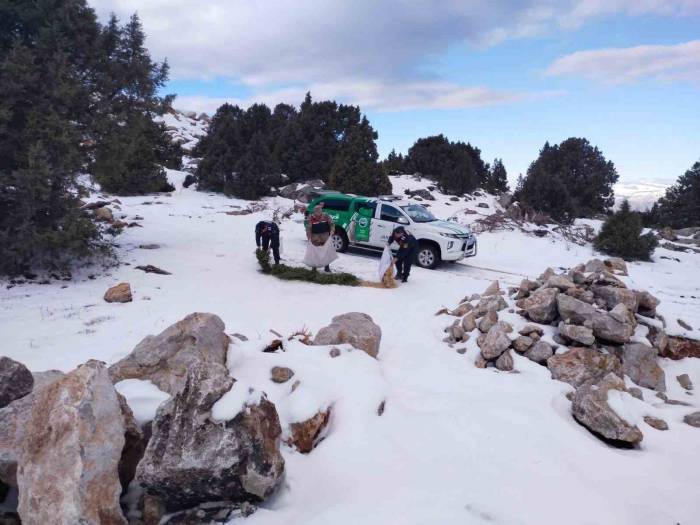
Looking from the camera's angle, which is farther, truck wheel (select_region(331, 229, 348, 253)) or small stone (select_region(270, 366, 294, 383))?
truck wheel (select_region(331, 229, 348, 253))

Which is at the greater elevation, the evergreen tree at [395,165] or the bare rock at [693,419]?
the evergreen tree at [395,165]

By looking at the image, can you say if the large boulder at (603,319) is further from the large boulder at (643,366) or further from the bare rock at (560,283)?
the bare rock at (560,283)

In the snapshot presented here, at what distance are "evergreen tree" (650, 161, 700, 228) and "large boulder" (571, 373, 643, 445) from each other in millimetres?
32376

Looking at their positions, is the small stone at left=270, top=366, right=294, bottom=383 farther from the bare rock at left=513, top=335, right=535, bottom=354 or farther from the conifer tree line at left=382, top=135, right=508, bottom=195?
the conifer tree line at left=382, top=135, right=508, bottom=195

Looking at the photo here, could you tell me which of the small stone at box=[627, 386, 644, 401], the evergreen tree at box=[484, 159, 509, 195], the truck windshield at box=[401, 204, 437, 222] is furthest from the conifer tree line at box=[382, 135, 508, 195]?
the small stone at box=[627, 386, 644, 401]

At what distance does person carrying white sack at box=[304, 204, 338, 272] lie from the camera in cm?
1145

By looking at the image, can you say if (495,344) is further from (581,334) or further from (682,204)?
(682,204)

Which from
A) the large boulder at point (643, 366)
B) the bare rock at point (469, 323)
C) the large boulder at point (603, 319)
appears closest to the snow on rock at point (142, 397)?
the bare rock at point (469, 323)

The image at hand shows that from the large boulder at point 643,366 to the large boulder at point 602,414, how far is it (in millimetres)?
1545

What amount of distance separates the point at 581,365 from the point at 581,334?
0.66 metres

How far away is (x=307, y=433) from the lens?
4.02m

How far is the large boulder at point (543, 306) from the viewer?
7.08 metres

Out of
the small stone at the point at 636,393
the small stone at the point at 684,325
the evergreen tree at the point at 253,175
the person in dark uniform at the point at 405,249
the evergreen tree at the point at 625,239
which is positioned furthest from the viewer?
the evergreen tree at the point at 253,175

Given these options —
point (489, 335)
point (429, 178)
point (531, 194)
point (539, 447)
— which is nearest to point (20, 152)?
point (489, 335)
